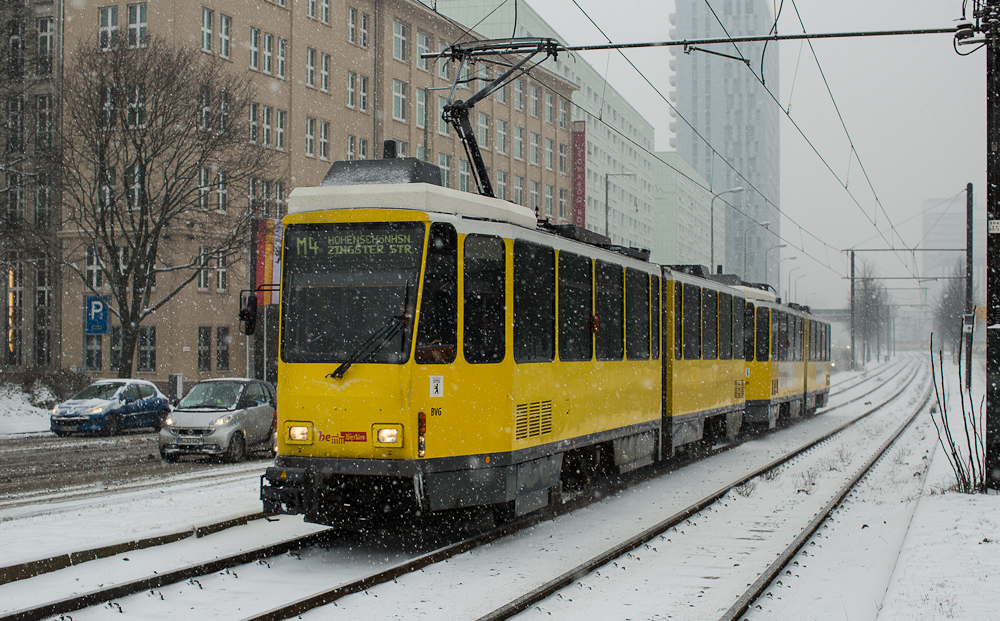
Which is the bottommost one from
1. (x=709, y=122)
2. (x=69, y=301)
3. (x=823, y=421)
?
(x=823, y=421)

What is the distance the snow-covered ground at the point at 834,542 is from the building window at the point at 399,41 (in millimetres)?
42092

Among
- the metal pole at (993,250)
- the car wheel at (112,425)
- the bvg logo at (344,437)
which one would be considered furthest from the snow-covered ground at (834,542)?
the car wheel at (112,425)

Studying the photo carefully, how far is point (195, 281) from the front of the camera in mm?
42062

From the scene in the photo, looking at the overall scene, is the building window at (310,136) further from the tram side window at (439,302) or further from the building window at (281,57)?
the tram side window at (439,302)

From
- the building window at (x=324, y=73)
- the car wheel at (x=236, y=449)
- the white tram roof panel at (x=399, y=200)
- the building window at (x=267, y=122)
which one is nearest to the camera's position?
the white tram roof panel at (x=399, y=200)

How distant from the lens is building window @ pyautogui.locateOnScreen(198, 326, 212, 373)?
42.4 meters

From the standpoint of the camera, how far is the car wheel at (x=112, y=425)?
2514cm

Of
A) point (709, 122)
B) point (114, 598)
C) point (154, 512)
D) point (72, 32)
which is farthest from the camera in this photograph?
point (709, 122)

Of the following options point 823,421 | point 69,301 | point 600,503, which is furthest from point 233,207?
point 600,503

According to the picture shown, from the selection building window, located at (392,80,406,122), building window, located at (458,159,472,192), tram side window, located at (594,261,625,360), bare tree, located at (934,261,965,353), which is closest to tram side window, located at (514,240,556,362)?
tram side window, located at (594,261,625,360)

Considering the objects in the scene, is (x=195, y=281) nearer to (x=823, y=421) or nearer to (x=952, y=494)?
(x=823, y=421)

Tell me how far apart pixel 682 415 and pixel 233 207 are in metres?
23.6

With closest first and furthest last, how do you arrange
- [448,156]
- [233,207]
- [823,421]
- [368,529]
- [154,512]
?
[368,529], [154,512], [823,421], [233,207], [448,156]

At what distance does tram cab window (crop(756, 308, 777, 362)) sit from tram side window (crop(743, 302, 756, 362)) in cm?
42
